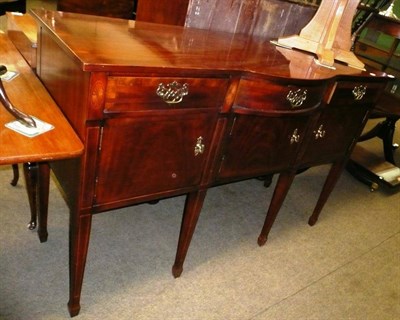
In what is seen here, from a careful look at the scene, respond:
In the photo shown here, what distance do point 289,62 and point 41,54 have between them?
880 mm

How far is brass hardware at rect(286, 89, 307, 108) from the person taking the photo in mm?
1177

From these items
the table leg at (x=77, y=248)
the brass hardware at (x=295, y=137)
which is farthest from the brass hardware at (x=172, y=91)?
the brass hardware at (x=295, y=137)

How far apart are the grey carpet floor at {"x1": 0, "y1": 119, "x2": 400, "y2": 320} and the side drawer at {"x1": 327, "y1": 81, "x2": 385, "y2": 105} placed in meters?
0.79

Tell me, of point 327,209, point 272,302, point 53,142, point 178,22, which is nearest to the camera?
point 53,142

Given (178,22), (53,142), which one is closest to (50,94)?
(53,142)

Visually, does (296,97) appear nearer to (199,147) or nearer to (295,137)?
(295,137)

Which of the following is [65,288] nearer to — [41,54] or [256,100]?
[41,54]

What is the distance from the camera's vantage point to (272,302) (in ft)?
4.80

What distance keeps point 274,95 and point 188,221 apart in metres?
0.57

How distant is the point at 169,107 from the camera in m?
0.96

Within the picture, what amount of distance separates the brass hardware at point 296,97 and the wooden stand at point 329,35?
31 centimetres

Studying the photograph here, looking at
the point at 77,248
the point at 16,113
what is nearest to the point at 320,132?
the point at 77,248

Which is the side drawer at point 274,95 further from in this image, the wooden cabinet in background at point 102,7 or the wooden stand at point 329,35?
the wooden cabinet in background at point 102,7

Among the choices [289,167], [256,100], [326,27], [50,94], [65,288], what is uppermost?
[326,27]
